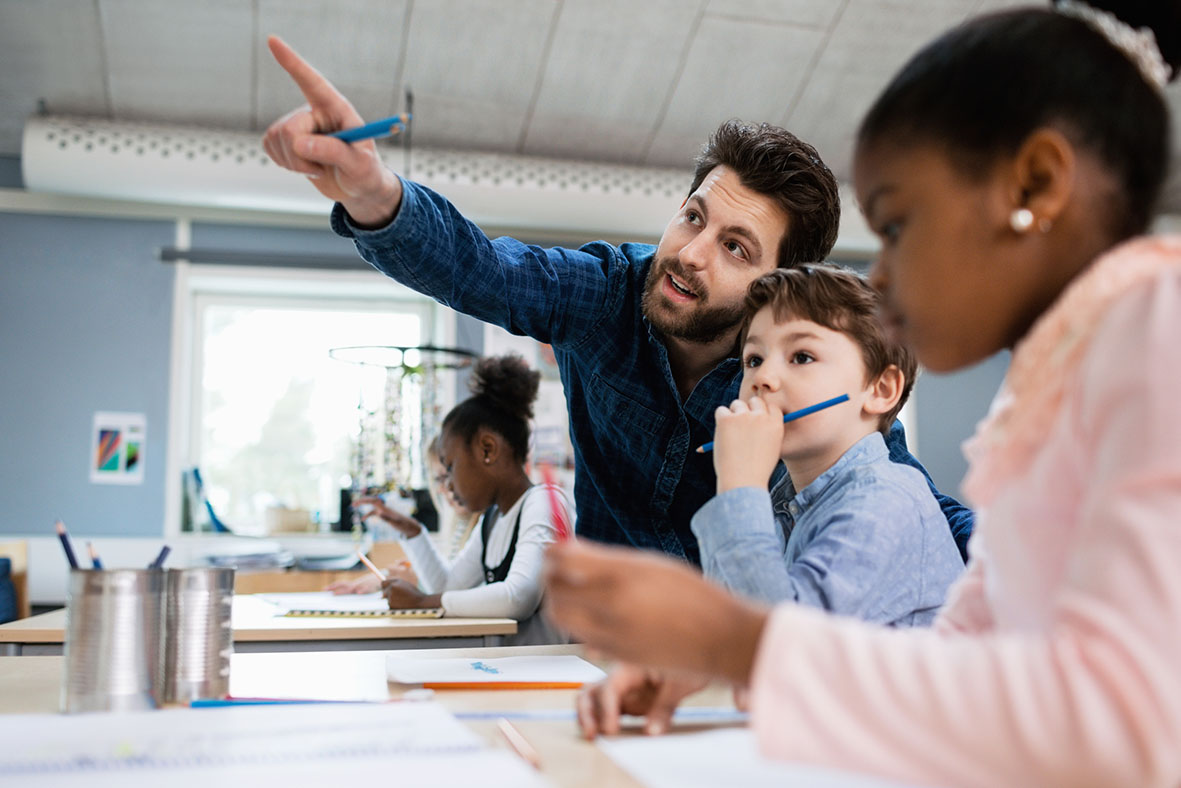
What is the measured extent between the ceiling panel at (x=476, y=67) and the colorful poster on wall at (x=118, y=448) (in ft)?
5.48

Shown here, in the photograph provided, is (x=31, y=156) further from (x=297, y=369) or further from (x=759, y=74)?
(x=759, y=74)

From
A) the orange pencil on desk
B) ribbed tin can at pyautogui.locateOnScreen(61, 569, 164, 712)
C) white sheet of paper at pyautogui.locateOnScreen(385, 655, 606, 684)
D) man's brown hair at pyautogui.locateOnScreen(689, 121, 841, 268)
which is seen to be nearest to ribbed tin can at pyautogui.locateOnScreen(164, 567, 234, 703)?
ribbed tin can at pyautogui.locateOnScreen(61, 569, 164, 712)

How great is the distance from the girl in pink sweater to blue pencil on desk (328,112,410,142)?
0.45 metres

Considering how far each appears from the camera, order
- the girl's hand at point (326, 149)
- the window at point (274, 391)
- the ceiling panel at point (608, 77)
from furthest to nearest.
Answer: the window at point (274, 391)
the ceiling panel at point (608, 77)
the girl's hand at point (326, 149)

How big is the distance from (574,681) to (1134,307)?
70cm

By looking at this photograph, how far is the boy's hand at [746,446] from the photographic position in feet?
3.44

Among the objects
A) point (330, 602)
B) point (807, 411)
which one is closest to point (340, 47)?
point (330, 602)

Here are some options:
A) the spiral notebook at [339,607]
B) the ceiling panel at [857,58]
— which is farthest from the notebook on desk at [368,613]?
the ceiling panel at [857,58]

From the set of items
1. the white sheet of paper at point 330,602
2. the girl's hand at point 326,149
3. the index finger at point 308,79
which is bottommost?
the white sheet of paper at point 330,602

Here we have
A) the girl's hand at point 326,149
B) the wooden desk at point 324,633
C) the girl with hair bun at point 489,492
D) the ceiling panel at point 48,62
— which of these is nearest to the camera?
the girl's hand at point 326,149

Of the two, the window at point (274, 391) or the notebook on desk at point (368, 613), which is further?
the window at point (274, 391)

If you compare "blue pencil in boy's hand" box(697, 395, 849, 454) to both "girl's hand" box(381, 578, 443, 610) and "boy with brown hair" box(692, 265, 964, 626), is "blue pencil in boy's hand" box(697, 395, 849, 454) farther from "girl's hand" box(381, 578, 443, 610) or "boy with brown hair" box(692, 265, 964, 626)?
"girl's hand" box(381, 578, 443, 610)

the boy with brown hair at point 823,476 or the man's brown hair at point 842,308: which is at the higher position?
the man's brown hair at point 842,308

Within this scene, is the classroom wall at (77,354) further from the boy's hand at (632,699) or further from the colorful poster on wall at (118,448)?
the boy's hand at (632,699)
